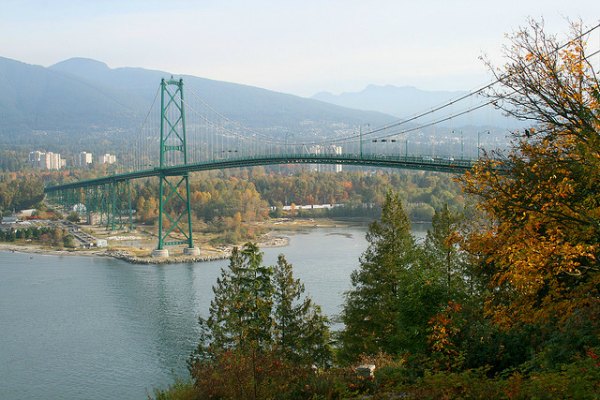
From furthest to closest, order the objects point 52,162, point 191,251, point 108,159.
Answer: point 52,162 → point 108,159 → point 191,251

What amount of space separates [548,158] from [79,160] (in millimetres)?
59704

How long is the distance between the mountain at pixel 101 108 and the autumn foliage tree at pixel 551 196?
53.2 m

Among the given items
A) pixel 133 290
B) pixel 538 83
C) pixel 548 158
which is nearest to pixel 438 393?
pixel 548 158

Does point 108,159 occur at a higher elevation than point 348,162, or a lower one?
higher

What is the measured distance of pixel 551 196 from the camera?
2904 mm

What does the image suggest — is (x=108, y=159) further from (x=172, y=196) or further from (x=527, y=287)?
(x=527, y=287)

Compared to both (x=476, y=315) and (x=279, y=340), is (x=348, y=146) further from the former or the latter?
(x=476, y=315)

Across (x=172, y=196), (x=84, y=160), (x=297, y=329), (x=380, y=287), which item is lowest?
(x=297, y=329)

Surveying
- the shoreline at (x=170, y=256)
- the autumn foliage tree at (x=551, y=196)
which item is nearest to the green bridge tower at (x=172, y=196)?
the shoreline at (x=170, y=256)

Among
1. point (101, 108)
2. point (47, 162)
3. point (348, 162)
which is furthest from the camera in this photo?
point (101, 108)

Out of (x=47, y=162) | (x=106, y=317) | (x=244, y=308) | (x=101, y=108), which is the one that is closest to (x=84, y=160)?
(x=47, y=162)

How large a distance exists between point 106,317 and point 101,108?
86.4 meters

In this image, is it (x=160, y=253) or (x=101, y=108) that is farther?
(x=101, y=108)

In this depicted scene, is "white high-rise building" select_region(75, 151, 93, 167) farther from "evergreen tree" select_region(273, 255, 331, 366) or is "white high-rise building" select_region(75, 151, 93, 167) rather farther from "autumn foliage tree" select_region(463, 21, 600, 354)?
"autumn foliage tree" select_region(463, 21, 600, 354)
